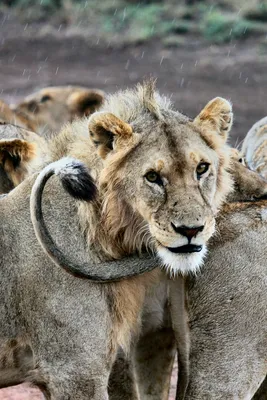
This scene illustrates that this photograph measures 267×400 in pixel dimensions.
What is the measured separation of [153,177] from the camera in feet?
14.4

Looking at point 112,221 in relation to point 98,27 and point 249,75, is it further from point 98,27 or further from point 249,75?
point 98,27

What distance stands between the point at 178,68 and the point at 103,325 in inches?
537

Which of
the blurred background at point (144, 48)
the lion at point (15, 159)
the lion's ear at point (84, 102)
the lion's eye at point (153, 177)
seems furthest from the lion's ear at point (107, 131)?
the blurred background at point (144, 48)

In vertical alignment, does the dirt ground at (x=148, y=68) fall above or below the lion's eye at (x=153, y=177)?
above

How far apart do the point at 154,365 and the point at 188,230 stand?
1.19 m

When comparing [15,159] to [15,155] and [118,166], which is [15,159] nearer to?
[15,155]

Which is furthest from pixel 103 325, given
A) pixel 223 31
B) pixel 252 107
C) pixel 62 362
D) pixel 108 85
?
pixel 223 31

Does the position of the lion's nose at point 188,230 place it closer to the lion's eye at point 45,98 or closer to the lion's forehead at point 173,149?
the lion's forehead at point 173,149

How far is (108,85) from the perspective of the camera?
1689 centimetres

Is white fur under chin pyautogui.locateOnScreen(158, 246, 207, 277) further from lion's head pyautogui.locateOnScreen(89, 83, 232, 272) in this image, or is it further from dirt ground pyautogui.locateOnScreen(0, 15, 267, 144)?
dirt ground pyautogui.locateOnScreen(0, 15, 267, 144)

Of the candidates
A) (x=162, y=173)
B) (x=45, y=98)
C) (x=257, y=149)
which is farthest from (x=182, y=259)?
(x=45, y=98)

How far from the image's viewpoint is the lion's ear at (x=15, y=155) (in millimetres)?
5766

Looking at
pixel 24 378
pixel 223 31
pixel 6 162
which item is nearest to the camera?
pixel 24 378

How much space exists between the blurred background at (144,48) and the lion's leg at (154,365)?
941cm
